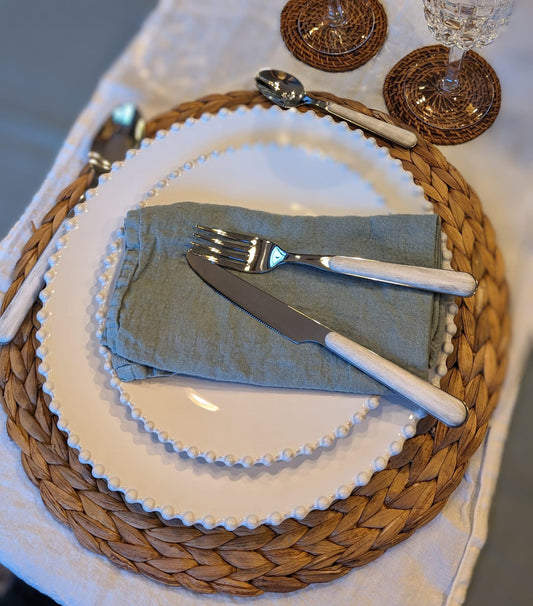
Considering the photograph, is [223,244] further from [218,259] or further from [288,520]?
[288,520]

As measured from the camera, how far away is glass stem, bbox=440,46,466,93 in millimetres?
631

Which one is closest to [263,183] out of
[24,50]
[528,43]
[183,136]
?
[183,136]

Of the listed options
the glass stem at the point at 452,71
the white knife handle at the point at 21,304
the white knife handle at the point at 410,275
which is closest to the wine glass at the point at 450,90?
the glass stem at the point at 452,71

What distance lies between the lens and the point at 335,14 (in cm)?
70

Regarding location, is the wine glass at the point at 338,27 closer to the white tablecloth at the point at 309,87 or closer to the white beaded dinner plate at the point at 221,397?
the white tablecloth at the point at 309,87

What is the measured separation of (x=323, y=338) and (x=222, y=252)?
0.12 metres

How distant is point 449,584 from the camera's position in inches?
21.6

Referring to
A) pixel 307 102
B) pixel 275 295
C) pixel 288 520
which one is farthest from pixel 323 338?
pixel 307 102

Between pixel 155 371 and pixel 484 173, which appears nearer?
pixel 155 371

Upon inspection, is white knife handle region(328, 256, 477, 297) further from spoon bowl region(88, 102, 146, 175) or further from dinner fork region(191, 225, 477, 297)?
spoon bowl region(88, 102, 146, 175)

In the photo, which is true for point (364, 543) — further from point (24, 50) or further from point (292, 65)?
point (24, 50)

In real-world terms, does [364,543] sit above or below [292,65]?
below

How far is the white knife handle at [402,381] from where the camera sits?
46 cm

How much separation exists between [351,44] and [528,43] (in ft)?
0.63
